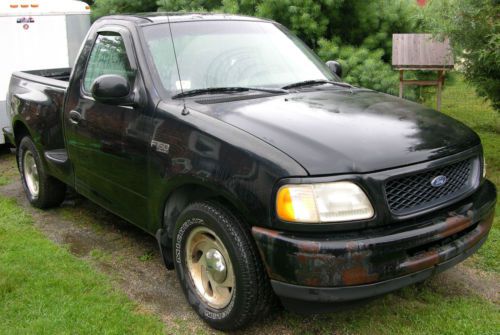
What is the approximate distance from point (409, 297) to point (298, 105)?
1.49m

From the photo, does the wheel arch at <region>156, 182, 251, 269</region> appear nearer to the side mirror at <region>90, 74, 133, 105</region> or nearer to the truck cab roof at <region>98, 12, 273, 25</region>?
the side mirror at <region>90, 74, 133, 105</region>

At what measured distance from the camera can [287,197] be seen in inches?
108

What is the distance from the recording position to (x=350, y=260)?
2666mm

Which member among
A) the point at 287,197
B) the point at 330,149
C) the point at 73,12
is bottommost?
the point at 287,197

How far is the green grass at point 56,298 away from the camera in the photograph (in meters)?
3.40

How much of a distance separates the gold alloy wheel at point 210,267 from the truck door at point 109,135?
1.90ft

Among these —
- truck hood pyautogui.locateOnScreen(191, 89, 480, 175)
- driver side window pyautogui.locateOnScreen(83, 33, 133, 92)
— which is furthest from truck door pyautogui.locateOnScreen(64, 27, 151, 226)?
truck hood pyautogui.locateOnScreen(191, 89, 480, 175)

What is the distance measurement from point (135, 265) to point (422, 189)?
2375 mm

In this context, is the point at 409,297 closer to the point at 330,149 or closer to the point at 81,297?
the point at 330,149

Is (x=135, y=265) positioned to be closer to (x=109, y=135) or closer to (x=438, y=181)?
(x=109, y=135)

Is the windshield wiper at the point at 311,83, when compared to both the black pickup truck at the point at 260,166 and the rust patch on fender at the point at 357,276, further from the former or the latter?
the rust patch on fender at the point at 357,276

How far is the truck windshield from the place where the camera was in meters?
3.81

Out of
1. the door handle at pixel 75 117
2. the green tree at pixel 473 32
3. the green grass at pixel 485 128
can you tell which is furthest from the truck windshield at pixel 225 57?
the green tree at pixel 473 32

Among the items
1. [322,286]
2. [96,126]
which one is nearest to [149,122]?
[96,126]
